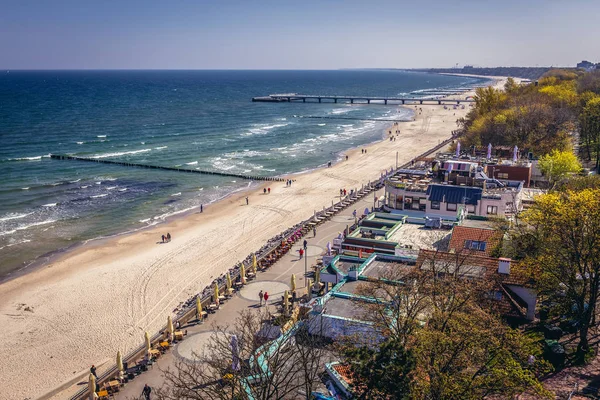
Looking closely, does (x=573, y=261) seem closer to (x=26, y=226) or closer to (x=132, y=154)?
(x=26, y=226)

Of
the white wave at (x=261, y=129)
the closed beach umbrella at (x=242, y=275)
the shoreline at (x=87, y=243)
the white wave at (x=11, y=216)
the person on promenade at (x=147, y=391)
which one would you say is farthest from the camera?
the white wave at (x=261, y=129)

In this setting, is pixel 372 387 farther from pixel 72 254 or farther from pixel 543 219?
pixel 72 254

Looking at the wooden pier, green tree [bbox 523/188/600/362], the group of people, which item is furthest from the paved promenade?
the wooden pier

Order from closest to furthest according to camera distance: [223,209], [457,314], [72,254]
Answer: [457,314], [72,254], [223,209]

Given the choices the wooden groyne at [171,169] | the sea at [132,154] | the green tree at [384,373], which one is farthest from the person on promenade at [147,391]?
the wooden groyne at [171,169]

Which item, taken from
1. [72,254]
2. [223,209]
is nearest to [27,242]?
[72,254]

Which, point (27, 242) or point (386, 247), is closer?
point (386, 247)

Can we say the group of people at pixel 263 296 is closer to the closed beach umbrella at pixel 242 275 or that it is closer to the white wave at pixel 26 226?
the closed beach umbrella at pixel 242 275
